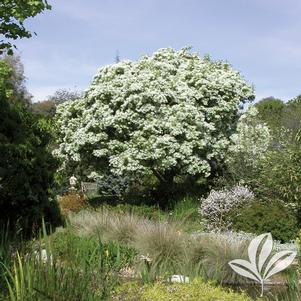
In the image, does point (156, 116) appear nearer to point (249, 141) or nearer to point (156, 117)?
point (156, 117)

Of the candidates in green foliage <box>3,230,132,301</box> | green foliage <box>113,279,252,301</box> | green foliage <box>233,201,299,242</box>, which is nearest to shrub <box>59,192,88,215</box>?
green foliage <box>233,201,299,242</box>

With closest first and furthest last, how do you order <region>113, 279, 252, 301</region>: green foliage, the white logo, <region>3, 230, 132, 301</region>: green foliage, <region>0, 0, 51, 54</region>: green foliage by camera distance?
<region>3, 230, 132, 301</region>: green foliage, the white logo, <region>113, 279, 252, 301</region>: green foliage, <region>0, 0, 51, 54</region>: green foliage

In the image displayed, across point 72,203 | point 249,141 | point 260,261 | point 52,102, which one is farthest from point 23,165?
point 52,102

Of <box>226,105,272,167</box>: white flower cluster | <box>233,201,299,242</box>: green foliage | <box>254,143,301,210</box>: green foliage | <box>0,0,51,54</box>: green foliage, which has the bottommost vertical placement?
<box>233,201,299,242</box>: green foliage

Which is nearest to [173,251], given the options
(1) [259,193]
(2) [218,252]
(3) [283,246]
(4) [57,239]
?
(2) [218,252]

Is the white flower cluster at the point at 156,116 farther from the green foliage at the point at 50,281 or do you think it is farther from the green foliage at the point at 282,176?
the green foliage at the point at 50,281

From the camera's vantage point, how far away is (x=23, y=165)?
→ 12.2 metres

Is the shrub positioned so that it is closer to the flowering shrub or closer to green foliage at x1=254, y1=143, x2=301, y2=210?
the flowering shrub

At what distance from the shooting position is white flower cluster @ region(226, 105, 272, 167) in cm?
1670

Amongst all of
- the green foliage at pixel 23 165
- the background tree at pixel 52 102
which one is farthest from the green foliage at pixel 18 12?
the background tree at pixel 52 102

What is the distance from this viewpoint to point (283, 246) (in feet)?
36.3

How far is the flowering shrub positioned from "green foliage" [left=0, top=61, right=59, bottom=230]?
12.5 ft

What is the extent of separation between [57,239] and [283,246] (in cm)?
443

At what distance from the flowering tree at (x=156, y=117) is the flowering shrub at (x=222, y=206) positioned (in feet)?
8.90
